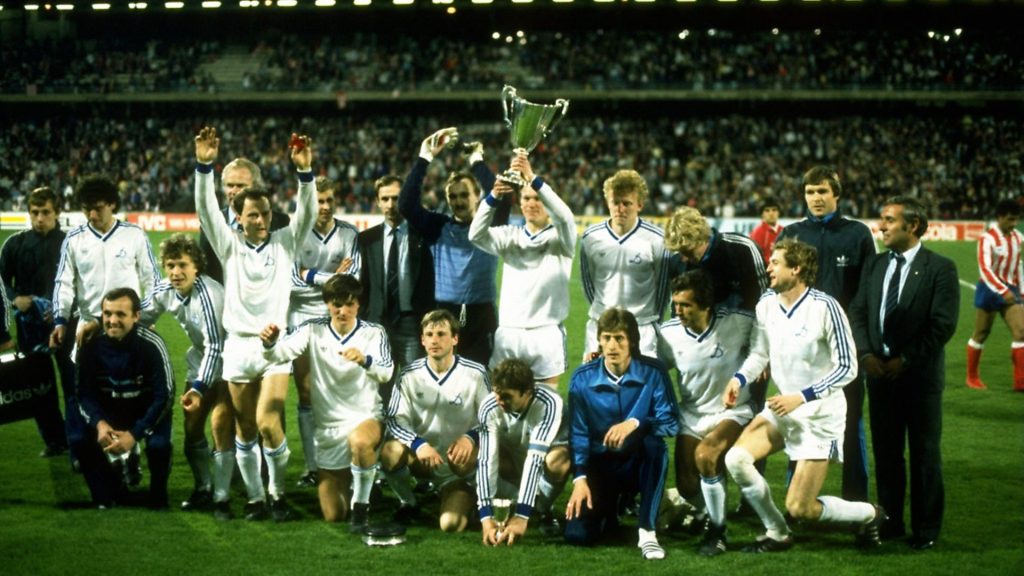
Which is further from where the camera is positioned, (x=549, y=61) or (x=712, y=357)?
(x=549, y=61)

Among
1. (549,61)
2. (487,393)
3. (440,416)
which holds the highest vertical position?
(549,61)

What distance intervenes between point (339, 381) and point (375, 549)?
1.07 m

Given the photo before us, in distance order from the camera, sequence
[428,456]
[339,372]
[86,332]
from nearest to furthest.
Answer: [428,456]
[339,372]
[86,332]

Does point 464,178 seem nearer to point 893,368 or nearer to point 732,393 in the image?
point 732,393

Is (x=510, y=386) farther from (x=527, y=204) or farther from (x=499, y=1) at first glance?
(x=499, y=1)

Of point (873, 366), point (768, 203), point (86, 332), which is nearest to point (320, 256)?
point (86, 332)

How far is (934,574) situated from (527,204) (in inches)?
121

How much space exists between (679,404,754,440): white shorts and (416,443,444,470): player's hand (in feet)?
4.56

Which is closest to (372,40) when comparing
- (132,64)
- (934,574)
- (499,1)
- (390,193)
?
(499,1)

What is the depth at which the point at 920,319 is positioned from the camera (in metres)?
5.55

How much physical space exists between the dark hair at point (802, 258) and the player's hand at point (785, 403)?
0.65 meters

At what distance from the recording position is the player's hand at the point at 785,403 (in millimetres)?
5242

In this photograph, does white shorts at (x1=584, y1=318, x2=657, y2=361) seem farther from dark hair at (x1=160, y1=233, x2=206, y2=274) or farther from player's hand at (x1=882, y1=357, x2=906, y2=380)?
dark hair at (x1=160, y1=233, x2=206, y2=274)

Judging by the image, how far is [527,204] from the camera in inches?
252
